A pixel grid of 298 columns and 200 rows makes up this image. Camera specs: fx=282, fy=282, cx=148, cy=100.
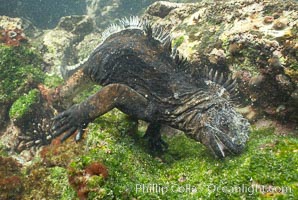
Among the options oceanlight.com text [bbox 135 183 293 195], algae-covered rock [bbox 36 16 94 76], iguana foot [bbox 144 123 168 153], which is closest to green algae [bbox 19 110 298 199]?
oceanlight.com text [bbox 135 183 293 195]

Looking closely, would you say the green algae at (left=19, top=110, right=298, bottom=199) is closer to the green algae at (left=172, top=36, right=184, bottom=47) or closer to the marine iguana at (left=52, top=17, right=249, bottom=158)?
the marine iguana at (left=52, top=17, right=249, bottom=158)

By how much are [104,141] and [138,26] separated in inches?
116

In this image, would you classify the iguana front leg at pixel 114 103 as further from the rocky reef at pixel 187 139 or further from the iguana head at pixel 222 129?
the iguana head at pixel 222 129

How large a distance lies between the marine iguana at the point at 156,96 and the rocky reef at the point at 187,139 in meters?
0.30

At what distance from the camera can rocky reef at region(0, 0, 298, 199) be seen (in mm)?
3682

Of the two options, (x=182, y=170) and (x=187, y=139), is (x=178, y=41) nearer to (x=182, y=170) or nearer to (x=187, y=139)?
(x=187, y=139)

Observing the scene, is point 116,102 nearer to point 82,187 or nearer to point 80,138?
point 80,138

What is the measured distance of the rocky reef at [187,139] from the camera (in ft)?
12.1

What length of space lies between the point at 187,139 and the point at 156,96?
117 centimetres

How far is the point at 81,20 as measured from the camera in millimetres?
15672

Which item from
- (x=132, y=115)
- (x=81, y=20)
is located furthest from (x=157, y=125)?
(x=81, y=20)

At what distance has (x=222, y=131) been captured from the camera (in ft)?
15.1

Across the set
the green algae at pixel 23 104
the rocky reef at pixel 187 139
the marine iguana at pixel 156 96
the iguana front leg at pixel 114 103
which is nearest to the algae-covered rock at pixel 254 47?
the rocky reef at pixel 187 139

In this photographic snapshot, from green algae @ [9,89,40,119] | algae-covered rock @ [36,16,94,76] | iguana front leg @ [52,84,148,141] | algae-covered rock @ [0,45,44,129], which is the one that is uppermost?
algae-covered rock @ [36,16,94,76]
